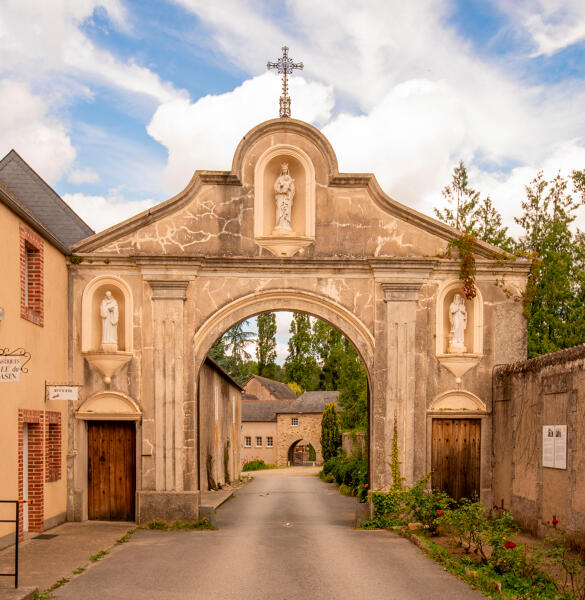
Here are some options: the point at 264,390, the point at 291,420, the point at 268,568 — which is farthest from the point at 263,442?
the point at 268,568

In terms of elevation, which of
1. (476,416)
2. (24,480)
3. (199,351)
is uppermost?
(199,351)

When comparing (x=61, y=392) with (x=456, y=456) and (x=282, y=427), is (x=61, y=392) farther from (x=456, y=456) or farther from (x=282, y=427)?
(x=282, y=427)

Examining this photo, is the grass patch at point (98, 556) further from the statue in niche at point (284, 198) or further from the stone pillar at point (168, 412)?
the statue in niche at point (284, 198)

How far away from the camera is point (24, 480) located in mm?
12773

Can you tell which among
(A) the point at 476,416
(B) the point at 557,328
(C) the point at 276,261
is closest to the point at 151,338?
(C) the point at 276,261

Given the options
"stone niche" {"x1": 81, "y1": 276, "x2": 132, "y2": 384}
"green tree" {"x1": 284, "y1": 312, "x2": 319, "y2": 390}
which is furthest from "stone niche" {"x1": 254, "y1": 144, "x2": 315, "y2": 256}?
"green tree" {"x1": 284, "y1": 312, "x2": 319, "y2": 390}

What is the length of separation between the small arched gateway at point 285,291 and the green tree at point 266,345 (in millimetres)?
55704

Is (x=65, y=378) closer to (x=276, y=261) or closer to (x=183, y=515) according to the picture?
(x=183, y=515)

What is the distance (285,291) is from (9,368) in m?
6.86

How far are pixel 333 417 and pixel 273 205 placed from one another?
27884 millimetres

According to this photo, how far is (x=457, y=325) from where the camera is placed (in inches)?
579

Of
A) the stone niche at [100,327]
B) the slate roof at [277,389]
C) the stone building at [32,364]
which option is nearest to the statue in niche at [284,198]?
the stone niche at [100,327]

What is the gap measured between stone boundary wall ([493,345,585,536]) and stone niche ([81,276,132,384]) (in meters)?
7.64

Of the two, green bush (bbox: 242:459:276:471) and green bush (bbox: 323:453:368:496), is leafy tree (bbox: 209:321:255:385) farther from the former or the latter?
green bush (bbox: 323:453:368:496)
